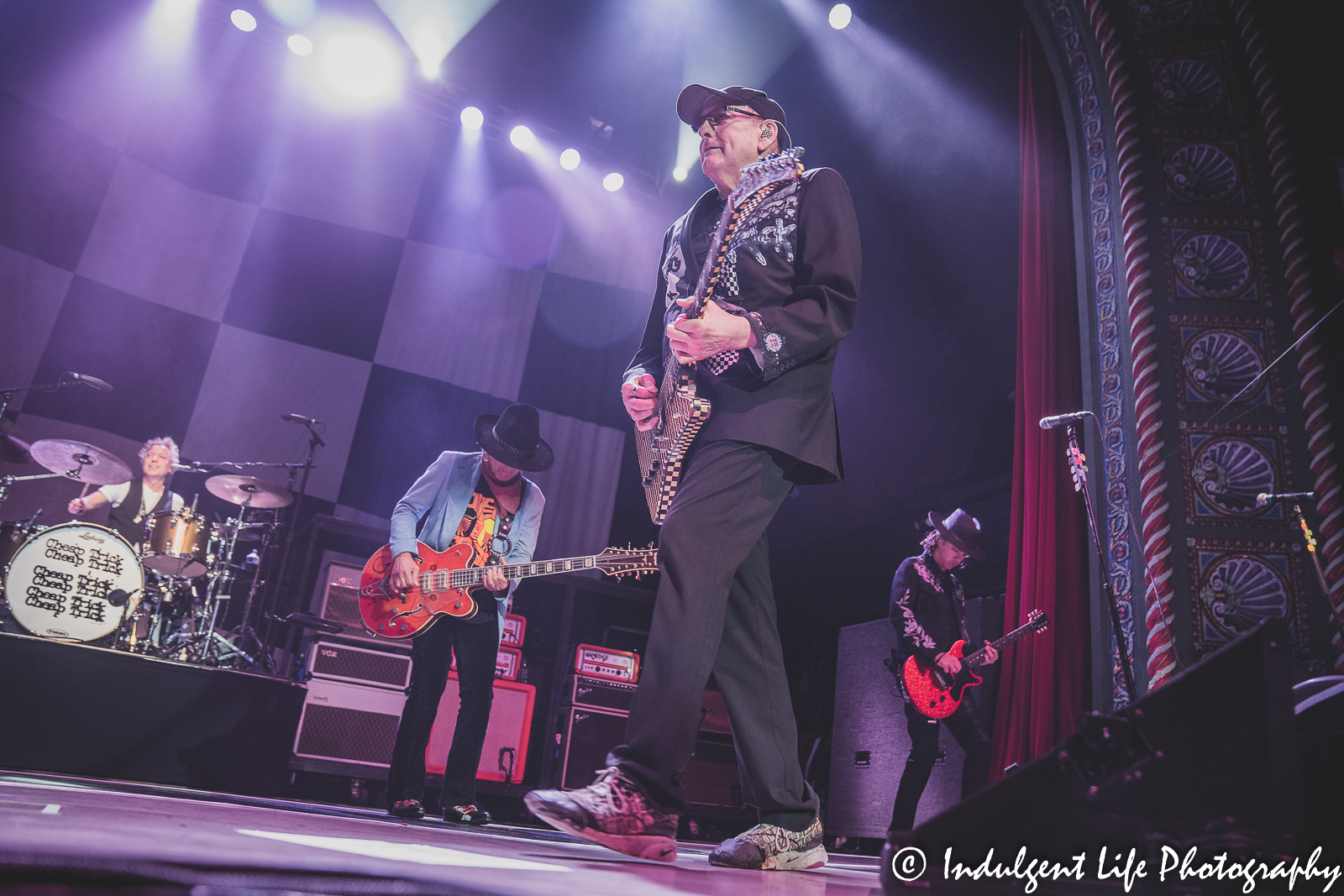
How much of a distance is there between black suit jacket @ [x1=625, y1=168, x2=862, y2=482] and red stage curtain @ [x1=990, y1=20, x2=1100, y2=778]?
2793mm

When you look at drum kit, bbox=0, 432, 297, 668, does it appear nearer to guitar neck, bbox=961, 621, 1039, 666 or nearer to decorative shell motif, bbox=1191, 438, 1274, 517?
guitar neck, bbox=961, 621, 1039, 666

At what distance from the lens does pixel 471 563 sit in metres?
4.09

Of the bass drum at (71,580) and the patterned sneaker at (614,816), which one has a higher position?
the bass drum at (71,580)

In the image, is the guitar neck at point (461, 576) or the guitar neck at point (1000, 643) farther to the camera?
the guitar neck at point (1000, 643)

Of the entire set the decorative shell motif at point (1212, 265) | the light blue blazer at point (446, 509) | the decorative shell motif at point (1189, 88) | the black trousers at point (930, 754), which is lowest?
the black trousers at point (930, 754)

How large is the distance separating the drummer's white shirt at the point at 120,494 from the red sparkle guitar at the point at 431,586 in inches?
122

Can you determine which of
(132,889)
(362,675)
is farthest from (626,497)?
(132,889)

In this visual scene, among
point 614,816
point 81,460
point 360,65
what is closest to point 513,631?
point 81,460

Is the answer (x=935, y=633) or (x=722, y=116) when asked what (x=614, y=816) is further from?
(x=935, y=633)

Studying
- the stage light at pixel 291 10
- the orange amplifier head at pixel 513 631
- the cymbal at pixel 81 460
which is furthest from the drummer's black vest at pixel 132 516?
the stage light at pixel 291 10

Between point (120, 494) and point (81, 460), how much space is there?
682 millimetres

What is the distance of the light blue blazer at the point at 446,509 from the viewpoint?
408cm

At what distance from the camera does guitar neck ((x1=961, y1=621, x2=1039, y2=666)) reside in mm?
4316

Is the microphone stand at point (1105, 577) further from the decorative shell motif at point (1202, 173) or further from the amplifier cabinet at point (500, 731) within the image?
the amplifier cabinet at point (500, 731)
